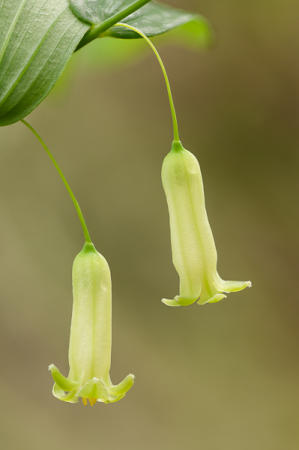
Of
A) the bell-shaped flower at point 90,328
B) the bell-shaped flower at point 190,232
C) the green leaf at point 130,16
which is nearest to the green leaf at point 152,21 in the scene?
the green leaf at point 130,16

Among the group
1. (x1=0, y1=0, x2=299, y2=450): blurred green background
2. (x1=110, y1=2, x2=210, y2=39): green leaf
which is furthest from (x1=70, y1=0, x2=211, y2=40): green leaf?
(x1=0, y1=0, x2=299, y2=450): blurred green background

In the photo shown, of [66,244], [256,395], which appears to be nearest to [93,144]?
[66,244]

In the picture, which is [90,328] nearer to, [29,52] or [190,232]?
[190,232]

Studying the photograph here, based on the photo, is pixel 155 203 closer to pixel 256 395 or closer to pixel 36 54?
pixel 256 395

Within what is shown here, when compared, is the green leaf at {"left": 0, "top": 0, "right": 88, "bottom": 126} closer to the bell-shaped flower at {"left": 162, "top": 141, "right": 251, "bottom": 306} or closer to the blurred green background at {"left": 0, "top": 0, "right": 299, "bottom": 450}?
the bell-shaped flower at {"left": 162, "top": 141, "right": 251, "bottom": 306}

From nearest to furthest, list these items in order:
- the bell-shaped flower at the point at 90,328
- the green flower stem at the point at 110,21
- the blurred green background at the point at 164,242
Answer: the green flower stem at the point at 110,21
the bell-shaped flower at the point at 90,328
the blurred green background at the point at 164,242

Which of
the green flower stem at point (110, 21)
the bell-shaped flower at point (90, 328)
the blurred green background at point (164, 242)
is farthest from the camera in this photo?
the blurred green background at point (164, 242)

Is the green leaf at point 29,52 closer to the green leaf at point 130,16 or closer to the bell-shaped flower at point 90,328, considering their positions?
the green leaf at point 130,16
